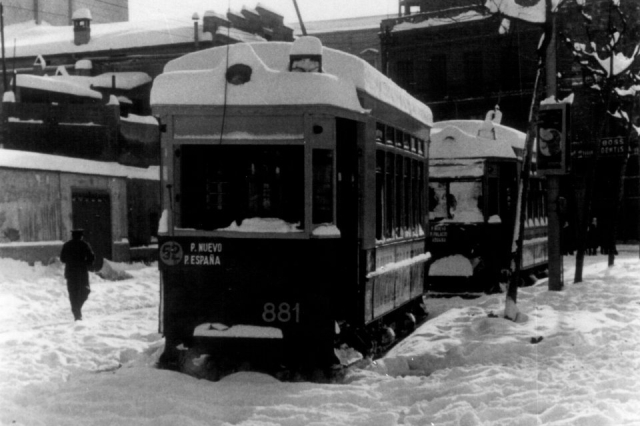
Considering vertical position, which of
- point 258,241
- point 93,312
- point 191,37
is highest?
point 191,37

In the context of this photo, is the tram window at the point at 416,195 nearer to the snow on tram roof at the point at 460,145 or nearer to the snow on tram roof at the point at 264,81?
the snow on tram roof at the point at 264,81

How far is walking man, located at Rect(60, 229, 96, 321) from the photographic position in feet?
45.3

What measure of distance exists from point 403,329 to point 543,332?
2.08 m

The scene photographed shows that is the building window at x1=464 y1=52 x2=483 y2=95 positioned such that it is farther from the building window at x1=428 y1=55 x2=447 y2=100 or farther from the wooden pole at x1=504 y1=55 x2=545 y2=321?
the wooden pole at x1=504 y1=55 x2=545 y2=321

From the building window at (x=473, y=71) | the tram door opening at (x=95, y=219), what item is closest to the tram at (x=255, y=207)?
the tram door opening at (x=95, y=219)

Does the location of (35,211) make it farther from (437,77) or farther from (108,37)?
(437,77)

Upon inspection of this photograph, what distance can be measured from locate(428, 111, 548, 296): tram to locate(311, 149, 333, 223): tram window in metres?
8.64

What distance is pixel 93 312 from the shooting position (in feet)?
52.2

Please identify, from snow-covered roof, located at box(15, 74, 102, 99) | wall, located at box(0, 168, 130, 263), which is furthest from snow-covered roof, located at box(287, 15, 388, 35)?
wall, located at box(0, 168, 130, 263)

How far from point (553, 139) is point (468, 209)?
2217 mm

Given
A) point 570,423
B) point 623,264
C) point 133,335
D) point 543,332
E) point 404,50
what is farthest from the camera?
point 404,50

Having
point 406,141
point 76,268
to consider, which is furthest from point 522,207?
point 76,268

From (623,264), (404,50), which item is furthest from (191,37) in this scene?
(623,264)

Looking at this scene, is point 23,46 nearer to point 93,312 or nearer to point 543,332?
point 93,312
